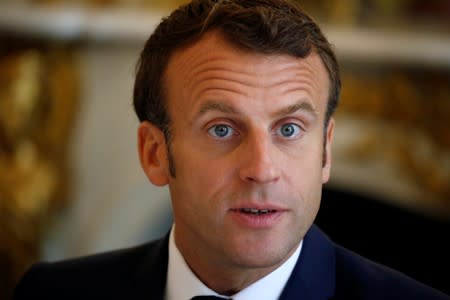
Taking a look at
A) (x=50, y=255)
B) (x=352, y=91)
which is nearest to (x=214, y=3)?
(x=352, y=91)

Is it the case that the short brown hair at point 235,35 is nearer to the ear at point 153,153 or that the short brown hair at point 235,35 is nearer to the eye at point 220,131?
the ear at point 153,153

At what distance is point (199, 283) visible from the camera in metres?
1.72

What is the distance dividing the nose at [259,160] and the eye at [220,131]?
38 mm

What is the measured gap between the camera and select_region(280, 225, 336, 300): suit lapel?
165 cm

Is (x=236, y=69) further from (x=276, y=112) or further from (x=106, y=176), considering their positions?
(x=106, y=176)

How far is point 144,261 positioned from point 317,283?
41cm

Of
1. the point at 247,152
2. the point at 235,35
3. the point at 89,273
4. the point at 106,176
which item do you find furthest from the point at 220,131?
the point at 106,176

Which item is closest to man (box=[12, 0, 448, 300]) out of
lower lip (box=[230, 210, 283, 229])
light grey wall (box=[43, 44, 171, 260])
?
lower lip (box=[230, 210, 283, 229])

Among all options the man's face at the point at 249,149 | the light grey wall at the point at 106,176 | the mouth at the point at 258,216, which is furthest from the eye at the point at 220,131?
the light grey wall at the point at 106,176

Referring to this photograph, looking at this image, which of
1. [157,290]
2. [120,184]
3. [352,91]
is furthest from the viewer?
[120,184]

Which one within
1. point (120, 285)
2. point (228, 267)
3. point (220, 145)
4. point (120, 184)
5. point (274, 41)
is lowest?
point (120, 184)

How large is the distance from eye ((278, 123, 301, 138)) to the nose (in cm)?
4

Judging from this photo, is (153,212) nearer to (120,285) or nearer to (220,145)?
(120,285)

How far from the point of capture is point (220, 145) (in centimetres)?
160
